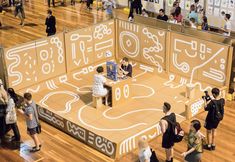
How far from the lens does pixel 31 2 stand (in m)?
20.3

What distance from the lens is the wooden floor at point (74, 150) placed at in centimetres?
883

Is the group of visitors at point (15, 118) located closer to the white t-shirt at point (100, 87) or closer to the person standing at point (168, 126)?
the white t-shirt at point (100, 87)

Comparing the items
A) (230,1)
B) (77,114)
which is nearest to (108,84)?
(77,114)

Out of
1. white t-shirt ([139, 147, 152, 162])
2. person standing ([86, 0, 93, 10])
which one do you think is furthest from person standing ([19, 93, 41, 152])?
person standing ([86, 0, 93, 10])

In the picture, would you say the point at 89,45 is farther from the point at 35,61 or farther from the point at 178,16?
the point at 178,16

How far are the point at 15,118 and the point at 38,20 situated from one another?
29.3ft

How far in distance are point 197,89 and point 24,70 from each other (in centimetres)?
453

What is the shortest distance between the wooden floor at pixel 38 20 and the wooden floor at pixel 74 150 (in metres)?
5.72

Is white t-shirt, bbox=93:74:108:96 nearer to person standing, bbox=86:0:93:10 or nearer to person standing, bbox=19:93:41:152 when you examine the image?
person standing, bbox=19:93:41:152

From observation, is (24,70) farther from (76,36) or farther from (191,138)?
(191,138)

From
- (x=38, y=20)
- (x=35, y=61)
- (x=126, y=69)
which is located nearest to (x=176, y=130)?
(x=126, y=69)

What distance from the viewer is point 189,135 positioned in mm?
7609

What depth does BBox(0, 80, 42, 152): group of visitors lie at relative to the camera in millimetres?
8484

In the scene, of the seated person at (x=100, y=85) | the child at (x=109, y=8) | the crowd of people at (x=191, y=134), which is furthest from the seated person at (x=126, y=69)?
the child at (x=109, y=8)
